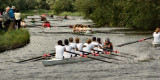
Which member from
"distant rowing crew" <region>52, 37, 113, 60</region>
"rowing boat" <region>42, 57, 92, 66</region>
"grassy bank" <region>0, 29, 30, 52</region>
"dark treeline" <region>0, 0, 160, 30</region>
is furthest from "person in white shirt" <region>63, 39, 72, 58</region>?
"dark treeline" <region>0, 0, 160, 30</region>

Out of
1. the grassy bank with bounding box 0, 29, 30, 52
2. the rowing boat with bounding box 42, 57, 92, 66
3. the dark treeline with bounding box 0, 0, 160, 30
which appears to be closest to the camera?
the rowing boat with bounding box 42, 57, 92, 66

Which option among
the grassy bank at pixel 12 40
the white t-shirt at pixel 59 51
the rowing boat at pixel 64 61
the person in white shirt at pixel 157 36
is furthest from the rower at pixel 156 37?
the grassy bank at pixel 12 40

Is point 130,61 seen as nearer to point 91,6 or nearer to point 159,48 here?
point 159,48

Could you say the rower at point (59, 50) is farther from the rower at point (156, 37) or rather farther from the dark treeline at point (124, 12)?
the dark treeline at point (124, 12)

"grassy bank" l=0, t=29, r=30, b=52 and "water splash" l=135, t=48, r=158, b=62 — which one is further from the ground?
"grassy bank" l=0, t=29, r=30, b=52

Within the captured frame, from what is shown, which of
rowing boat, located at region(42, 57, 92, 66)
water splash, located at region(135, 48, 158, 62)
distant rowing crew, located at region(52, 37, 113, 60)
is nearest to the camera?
rowing boat, located at region(42, 57, 92, 66)

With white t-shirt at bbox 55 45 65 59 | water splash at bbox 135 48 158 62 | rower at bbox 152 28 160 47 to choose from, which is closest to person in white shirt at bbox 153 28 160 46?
rower at bbox 152 28 160 47

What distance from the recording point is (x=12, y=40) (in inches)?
982

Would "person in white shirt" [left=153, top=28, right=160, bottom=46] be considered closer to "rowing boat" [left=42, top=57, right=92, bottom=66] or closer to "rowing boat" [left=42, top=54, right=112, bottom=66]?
"rowing boat" [left=42, top=54, right=112, bottom=66]

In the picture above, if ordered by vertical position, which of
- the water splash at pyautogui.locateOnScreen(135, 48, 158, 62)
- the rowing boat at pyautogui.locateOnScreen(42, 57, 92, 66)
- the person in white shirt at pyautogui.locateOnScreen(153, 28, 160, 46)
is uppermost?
the person in white shirt at pyautogui.locateOnScreen(153, 28, 160, 46)

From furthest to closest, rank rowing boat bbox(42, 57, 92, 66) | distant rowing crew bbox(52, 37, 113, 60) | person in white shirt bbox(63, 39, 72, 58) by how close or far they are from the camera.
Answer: person in white shirt bbox(63, 39, 72, 58)
distant rowing crew bbox(52, 37, 113, 60)
rowing boat bbox(42, 57, 92, 66)

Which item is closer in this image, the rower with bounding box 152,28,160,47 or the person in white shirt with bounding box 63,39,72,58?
the person in white shirt with bounding box 63,39,72,58

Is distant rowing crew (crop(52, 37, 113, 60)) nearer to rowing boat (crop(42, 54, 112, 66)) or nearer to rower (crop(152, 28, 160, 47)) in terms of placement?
rowing boat (crop(42, 54, 112, 66))

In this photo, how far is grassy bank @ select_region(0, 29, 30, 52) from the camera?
78.6 ft
